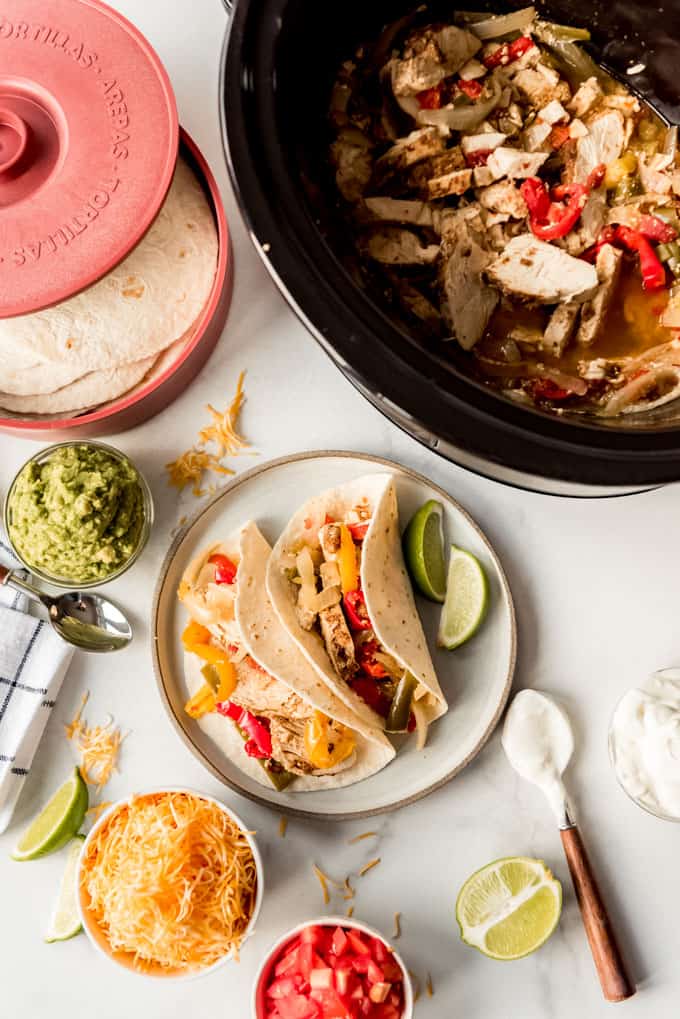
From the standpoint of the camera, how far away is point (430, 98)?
155 cm

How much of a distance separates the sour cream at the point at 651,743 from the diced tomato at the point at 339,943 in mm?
644

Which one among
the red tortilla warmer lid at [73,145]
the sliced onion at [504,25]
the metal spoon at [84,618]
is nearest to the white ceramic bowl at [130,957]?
the metal spoon at [84,618]

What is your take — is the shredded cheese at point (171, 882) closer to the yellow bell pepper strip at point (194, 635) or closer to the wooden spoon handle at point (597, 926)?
the yellow bell pepper strip at point (194, 635)

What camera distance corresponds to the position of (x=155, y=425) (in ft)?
6.23

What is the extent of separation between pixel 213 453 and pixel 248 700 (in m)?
0.54

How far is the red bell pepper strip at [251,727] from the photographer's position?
1754 mm

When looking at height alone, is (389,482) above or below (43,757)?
above

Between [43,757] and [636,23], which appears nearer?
[636,23]

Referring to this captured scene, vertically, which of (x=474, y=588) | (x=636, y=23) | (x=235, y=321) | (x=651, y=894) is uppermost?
(x=636, y=23)

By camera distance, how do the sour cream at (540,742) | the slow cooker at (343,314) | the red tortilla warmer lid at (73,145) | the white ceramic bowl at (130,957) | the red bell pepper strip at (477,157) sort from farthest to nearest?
1. the sour cream at (540,742)
2. the white ceramic bowl at (130,957)
3. the red bell pepper strip at (477,157)
4. the red tortilla warmer lid at (73,145)
5. the slow cooker at (343,314)

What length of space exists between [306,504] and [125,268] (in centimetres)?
59

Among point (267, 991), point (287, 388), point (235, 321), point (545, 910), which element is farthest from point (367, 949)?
point (235, 321)

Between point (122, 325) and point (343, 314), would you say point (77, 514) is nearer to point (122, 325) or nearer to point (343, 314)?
point (122, 325)

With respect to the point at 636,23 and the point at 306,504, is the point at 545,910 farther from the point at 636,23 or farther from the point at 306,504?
the point at 636,23
